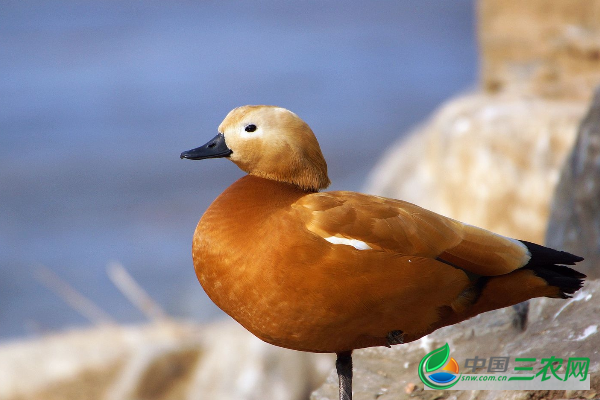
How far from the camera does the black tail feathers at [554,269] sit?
2639 mm

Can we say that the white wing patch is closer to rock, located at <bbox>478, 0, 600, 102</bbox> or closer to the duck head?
the duck head

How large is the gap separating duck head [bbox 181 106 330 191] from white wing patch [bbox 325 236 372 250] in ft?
0.93

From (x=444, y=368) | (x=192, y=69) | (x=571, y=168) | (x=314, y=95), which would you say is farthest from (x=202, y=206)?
(x=444, y=368)

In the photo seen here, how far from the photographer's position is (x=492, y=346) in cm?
320

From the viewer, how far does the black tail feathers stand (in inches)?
104

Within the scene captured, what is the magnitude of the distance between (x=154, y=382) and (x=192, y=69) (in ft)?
31.2

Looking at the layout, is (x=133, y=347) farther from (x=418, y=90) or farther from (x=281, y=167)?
(x=418, y=90)

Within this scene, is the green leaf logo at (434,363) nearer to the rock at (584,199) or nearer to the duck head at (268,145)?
the duck head at (268,145)

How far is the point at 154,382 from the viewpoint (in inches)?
225

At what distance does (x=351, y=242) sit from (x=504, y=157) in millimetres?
3460

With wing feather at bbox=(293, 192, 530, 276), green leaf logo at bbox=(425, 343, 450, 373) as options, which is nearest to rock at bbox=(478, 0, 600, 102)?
green leaf logo at bbox=(425, 343, 450, 373)

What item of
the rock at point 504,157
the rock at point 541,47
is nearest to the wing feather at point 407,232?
the rock at point 504,157

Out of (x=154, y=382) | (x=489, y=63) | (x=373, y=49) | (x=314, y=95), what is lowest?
(x=154, y=382)

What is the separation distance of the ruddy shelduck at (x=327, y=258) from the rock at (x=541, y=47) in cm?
376
